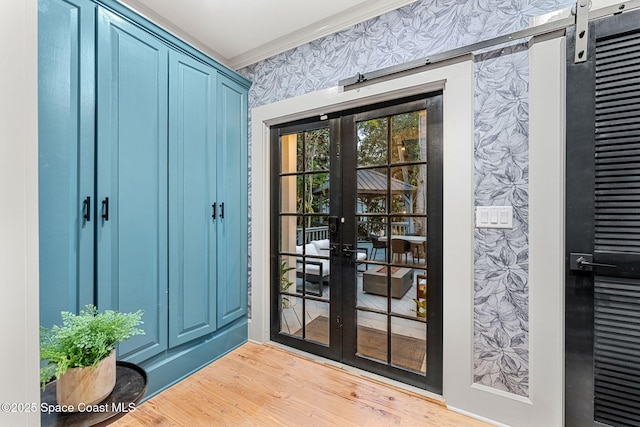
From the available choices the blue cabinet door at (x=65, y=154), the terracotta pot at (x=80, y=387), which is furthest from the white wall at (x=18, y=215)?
the blue cabinet door at (x=65, y=154)

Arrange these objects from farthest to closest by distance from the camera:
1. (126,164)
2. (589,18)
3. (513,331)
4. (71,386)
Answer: (126,164), (513,331), (589,18), (71,386)

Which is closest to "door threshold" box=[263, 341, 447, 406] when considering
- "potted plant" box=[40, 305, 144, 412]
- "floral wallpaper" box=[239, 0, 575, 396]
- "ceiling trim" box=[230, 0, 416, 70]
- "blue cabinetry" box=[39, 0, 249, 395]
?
"floral wallpaper" box=[239, 0, 575, 396]

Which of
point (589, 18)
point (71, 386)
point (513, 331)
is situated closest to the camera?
point (71, 386)

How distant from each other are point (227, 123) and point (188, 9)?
81 cm

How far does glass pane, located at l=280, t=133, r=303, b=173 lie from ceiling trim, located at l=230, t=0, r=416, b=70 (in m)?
0.74

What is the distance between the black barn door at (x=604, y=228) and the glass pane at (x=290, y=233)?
5.82 ft

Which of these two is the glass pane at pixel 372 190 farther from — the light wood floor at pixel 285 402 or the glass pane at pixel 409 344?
the light wood floor at pixel 285 402

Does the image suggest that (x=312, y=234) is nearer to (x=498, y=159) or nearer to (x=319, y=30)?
(x=498, y=159)

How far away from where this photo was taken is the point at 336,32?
7.06 ft

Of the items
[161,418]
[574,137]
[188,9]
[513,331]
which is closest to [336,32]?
[188,9]

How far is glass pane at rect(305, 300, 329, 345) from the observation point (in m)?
2.33

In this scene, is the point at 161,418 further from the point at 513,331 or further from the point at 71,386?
the point at 513,331

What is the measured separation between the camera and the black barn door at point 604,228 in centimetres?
132

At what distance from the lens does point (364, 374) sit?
2068 mm
